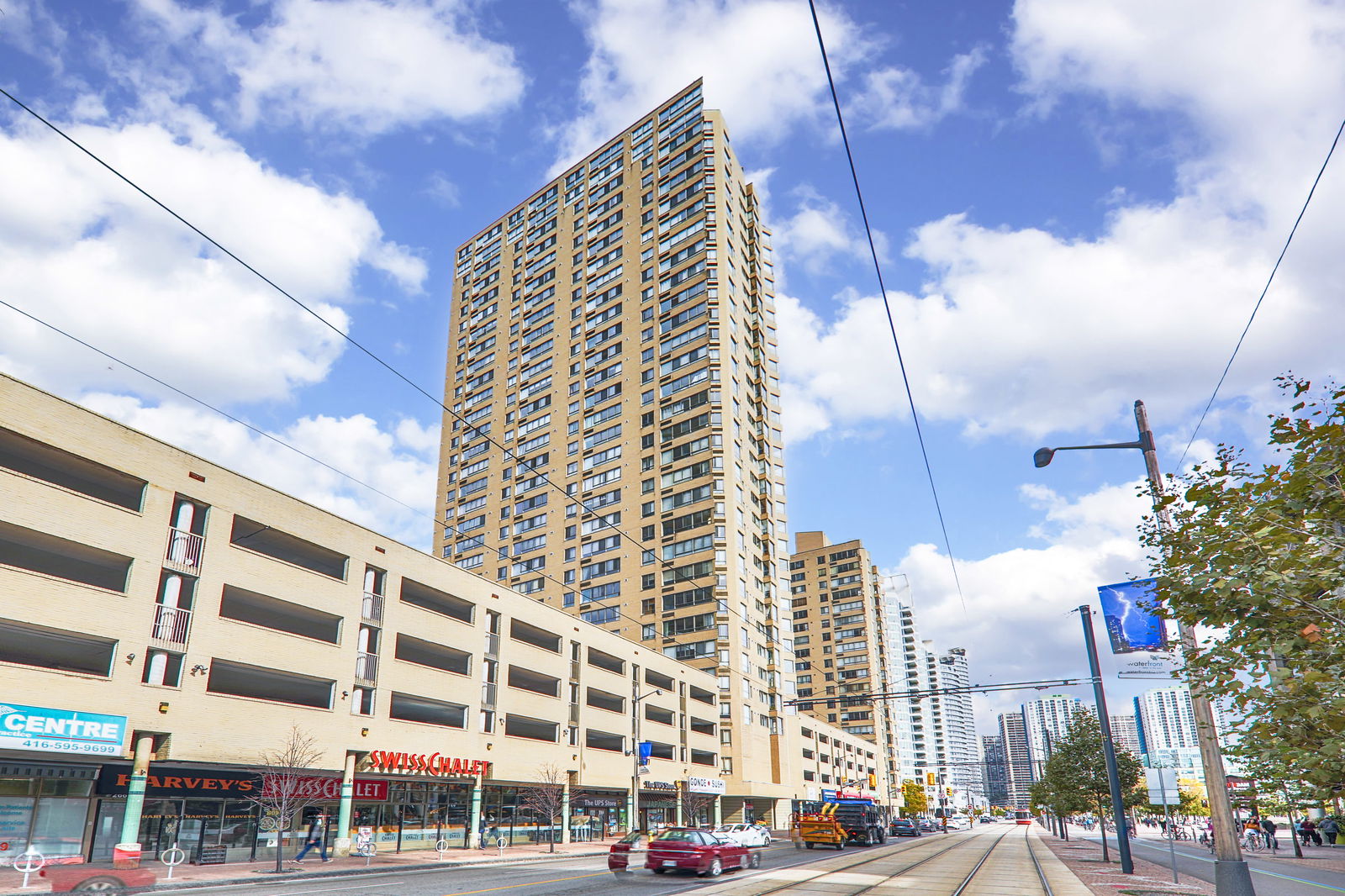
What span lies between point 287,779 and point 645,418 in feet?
191

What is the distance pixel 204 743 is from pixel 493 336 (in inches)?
3126

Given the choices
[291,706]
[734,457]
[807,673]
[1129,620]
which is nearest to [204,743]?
[291,706]

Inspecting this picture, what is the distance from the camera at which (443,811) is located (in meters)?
43.4

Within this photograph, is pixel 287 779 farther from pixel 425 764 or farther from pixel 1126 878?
pixel 1126 878

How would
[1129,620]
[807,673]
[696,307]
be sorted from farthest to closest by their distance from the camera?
[807,673], [696,307], [1129,620]

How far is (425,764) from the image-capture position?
3994 cm

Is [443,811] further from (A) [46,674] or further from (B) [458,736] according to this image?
(A) [46,674]

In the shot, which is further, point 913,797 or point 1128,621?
point 913,797

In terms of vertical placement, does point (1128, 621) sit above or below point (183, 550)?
below

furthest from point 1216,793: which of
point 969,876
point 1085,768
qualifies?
point 1085,768

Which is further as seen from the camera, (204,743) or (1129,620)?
(204,743)

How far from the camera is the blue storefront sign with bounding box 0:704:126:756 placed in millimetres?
25203

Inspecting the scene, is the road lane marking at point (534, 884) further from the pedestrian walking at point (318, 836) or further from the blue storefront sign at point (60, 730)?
the blue storefront sign at point (60, 730)

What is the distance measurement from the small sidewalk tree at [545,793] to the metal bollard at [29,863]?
26.0 m
